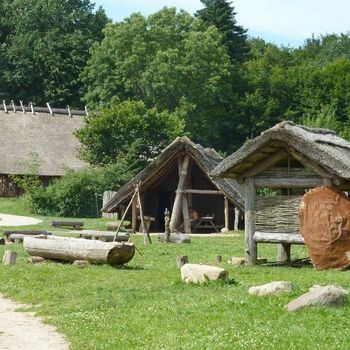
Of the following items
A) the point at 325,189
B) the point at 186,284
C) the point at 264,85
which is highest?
the point at 264,85

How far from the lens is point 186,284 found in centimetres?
1723

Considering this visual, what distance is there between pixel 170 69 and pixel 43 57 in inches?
731

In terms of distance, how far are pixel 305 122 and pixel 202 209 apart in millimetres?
17326

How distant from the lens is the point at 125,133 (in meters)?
54.5

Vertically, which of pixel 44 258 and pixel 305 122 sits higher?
pixel 305 122

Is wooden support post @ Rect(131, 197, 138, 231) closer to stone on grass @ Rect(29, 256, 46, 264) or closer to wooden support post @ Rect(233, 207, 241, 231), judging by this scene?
wooden support post @ Rect(233, 207, 241, 231)

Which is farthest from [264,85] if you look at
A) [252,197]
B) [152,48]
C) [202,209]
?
[252,197]

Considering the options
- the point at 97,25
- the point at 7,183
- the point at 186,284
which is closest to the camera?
the point at 186,284

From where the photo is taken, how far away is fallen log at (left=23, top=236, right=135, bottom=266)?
21203mm

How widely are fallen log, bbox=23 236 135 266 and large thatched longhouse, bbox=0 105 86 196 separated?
34.4 m

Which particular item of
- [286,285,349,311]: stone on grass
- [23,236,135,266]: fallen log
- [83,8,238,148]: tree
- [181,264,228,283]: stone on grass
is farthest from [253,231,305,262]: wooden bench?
[83,8,238,148]: tree

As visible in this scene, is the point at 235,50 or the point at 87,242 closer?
the point at 87,242

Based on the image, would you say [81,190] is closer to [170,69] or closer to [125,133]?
[125,133]

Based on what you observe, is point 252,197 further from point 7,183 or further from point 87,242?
point 7,183
